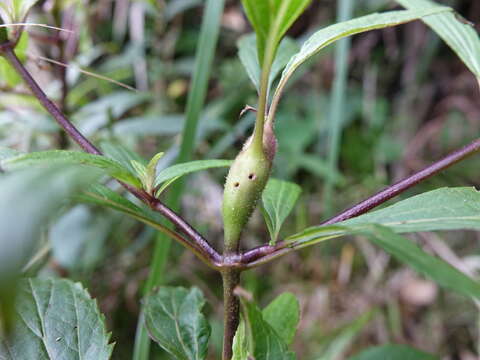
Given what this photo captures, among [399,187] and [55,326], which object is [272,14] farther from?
[55,326]

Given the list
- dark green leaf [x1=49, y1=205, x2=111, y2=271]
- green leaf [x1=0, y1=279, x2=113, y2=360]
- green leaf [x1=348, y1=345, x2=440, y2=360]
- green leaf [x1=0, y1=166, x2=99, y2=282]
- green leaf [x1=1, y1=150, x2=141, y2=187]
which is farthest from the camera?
dark green leaf [x1=49, y1=205, x2=111, y2=271]

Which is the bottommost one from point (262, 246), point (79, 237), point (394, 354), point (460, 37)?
point (394, 354)

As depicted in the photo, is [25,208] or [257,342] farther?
[257,342]

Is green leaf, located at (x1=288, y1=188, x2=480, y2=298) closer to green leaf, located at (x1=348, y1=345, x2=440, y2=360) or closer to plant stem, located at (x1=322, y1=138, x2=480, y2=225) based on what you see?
plant stem, located at (x1=322, y1=138, x2=480, y2=225)

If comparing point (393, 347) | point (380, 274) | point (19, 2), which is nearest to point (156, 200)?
point (19, 2)

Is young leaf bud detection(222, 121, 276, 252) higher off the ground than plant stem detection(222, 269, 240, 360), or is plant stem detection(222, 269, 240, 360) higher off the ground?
young leaf bud detection(222, 121, 276, 252)

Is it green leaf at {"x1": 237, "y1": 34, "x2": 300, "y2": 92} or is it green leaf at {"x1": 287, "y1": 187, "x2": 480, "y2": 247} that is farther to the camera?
green leaf at {"x1": 237, "y1": 34, "x2": 300, "y2": 92}

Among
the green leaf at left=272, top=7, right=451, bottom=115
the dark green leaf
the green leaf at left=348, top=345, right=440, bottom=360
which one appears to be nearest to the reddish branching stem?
the green leaf at left=272, top=7, right=451, bottom=115

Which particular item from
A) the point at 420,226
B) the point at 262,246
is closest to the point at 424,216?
the point at 420,226
